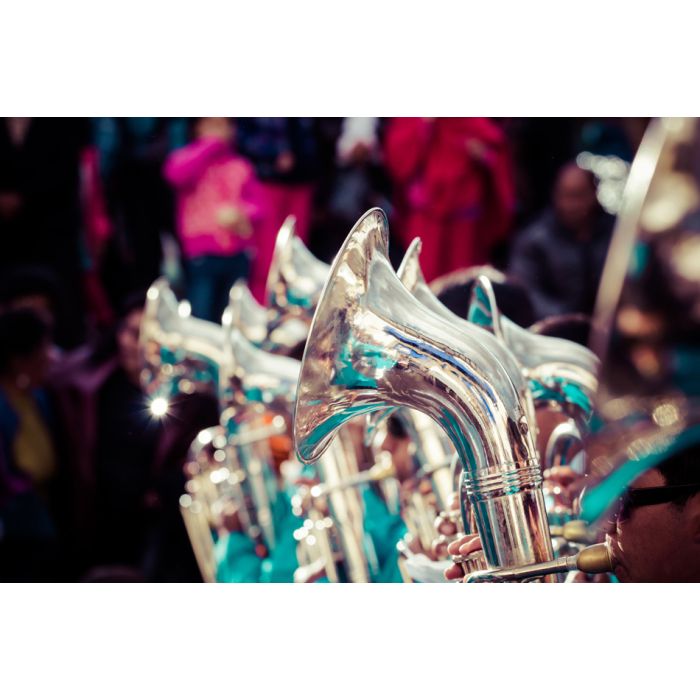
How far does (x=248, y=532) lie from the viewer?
9.53ft

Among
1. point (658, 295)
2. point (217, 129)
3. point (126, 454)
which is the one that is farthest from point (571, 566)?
point (217, 129)

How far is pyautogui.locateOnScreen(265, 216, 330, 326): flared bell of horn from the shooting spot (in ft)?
9.32

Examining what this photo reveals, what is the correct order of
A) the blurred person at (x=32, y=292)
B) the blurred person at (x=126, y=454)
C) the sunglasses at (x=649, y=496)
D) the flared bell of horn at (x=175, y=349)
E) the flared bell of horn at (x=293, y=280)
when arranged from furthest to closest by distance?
the blurred person at (x=32, y=292) < the blurred person at (x=126, y=454) < the flared bell of horn at (x=175, y=349) < the flared bell of horn at (x=293, y=280) < the sunglasses at (x=649, y=496)

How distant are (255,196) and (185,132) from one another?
308 millimetres

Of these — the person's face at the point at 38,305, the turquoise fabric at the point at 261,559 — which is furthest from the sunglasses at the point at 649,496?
the person's face at the point at 38,305

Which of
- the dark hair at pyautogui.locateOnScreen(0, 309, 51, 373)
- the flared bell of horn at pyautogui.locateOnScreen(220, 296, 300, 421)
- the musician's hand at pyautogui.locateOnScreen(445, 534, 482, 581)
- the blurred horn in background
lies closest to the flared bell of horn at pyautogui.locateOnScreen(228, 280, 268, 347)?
the flared bell of horn at pyautogui.locateOnScreen(220, 296, 300, 421)

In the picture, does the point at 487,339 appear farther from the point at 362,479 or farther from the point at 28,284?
the point at 28,284

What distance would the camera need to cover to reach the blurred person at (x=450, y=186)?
10.9 feet

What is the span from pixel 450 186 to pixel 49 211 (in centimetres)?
136

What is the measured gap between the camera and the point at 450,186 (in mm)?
3596

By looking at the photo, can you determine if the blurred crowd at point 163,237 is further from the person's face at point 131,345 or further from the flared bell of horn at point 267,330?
the flared bell of horn at point 267,330

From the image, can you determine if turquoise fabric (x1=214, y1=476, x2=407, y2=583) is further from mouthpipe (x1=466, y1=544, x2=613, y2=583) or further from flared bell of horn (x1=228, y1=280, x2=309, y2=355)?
mouthpipe (x1=466, y1=544, x2=613, y2=583)

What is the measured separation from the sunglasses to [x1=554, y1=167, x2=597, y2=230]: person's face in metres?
1.94

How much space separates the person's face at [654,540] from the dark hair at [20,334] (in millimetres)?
2633
